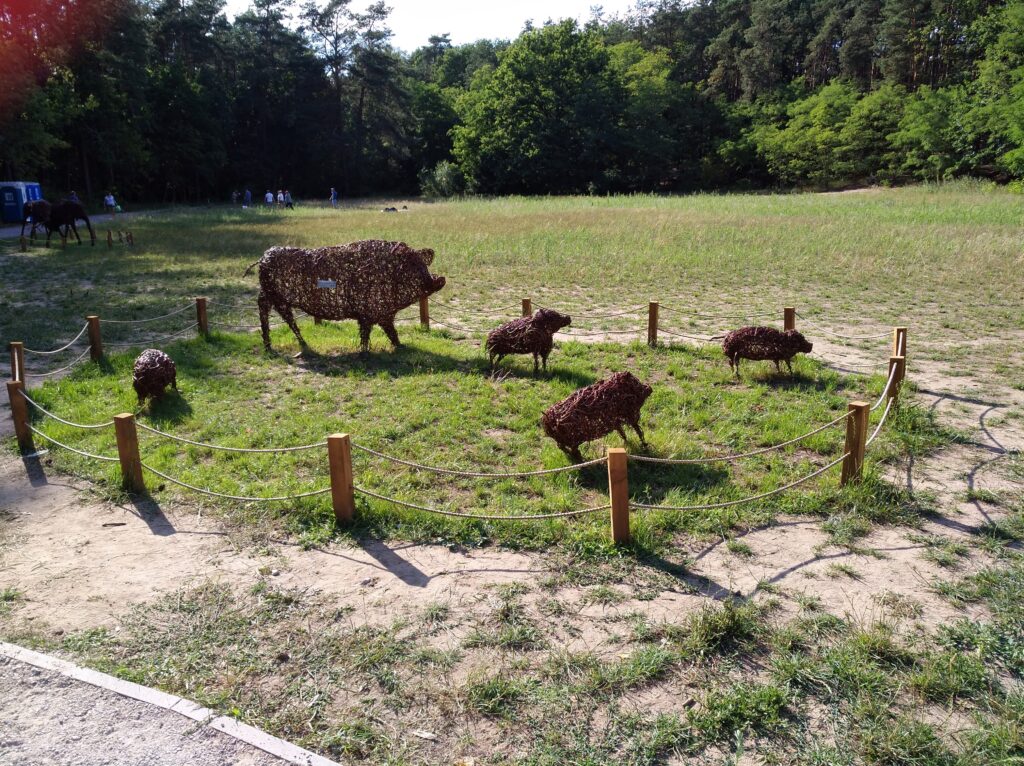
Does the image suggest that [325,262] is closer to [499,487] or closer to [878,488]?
[499,487]

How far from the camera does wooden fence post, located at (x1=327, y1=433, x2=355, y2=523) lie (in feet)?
17.3

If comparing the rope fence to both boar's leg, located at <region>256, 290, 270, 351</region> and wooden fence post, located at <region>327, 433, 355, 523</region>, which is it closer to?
wooden fence post, located at <region>327, 433, 355, 523</region>

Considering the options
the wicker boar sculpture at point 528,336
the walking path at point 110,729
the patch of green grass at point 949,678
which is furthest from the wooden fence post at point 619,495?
the wicker boar sculpture at point 528,336

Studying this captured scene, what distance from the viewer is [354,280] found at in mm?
9969

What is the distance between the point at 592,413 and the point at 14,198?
116ft

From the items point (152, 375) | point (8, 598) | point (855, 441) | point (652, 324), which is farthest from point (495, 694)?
point (652, 324)

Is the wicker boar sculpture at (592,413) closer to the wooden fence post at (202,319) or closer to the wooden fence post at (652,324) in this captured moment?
the wooden fence post at (652,324)

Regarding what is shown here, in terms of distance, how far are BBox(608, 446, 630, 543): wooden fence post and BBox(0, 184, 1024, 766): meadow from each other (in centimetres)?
13

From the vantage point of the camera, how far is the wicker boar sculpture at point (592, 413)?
6.23 m

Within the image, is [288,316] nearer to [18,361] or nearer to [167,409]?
[167,409]

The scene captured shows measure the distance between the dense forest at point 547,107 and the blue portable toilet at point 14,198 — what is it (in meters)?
13.0

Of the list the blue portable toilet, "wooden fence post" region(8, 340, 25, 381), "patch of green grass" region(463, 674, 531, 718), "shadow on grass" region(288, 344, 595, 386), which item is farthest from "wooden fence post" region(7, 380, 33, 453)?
the blue portable toilet

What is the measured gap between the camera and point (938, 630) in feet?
13.4

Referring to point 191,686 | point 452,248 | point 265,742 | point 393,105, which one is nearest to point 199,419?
point 191,686
